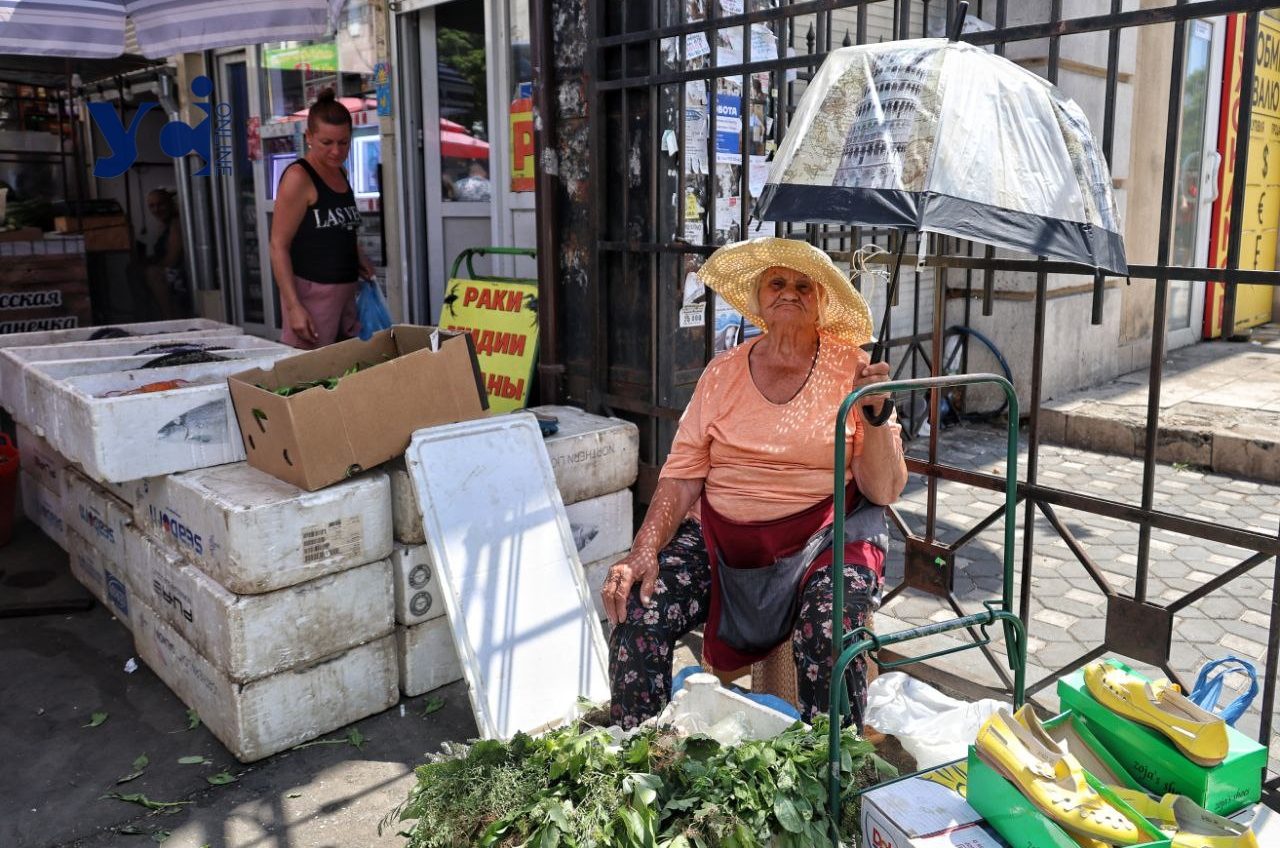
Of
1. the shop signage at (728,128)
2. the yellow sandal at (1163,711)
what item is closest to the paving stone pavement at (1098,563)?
the yellow sandal at (1163,711)

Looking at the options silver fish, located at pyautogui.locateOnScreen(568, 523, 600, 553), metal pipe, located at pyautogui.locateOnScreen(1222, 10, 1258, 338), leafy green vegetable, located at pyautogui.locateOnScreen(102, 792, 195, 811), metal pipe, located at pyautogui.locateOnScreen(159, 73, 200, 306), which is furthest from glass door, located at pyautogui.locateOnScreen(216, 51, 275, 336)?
metal pipe, located at pyautogui.locateOnScreen(1222, 10, 1258, 338)

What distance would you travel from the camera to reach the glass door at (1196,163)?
8.94 metres

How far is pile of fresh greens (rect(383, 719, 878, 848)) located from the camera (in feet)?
6.71

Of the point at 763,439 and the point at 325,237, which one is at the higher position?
the point at 325,237

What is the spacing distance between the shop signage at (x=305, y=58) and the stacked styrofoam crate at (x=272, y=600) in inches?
191

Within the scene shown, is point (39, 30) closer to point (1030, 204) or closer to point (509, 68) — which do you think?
point (509, 68)

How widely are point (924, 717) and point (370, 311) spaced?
3688mm

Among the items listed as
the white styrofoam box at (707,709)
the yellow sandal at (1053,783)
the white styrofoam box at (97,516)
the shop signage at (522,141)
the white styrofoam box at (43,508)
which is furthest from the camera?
the shop signage at (522,141)

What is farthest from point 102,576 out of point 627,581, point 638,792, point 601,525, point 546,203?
point 638,792

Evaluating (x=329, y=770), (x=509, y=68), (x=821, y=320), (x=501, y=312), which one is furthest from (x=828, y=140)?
(x=509, y=68)

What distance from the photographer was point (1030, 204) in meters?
2.25

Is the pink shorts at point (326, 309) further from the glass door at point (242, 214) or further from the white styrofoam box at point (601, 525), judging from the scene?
the glass door at point (242, 214)

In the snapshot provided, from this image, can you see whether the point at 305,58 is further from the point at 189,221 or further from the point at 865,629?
the point at 865,629

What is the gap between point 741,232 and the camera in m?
4.02
